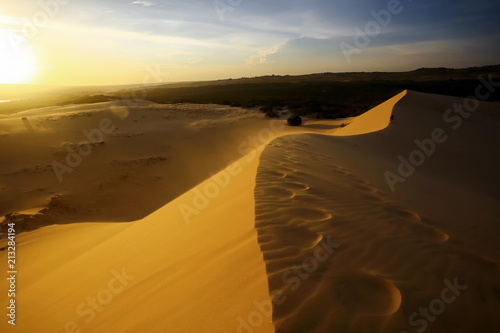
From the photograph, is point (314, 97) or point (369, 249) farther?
point (314, 97)

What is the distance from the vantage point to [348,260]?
209cm

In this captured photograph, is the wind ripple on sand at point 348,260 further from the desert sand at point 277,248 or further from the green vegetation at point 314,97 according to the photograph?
the green vegetation at point 314,97

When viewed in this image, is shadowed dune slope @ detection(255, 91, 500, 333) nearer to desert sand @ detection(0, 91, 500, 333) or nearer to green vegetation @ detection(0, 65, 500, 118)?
desert sand @ detection(0, 91, 500, 333)

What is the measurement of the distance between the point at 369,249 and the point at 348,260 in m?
0.34

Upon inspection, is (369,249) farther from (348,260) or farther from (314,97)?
(314,97)

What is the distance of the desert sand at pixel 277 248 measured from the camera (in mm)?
1701

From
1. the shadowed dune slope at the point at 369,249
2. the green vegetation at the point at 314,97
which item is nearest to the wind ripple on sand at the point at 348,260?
the shadowed dune slope at the point at 369,249

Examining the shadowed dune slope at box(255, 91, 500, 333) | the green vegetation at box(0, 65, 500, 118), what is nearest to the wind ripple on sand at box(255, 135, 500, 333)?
the shadowed dune slope at box(255, 91, 500, 333)

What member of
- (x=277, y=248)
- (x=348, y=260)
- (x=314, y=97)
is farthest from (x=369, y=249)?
(x=314, y=97)


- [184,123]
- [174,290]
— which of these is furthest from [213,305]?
[184,123]

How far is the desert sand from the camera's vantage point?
1.70m

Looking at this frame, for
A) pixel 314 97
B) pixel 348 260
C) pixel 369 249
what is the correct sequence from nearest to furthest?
pixel 348 260, pixel 369 249, pixel 314 97

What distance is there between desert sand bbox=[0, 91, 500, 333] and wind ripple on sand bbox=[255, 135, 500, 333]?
0.01 metres

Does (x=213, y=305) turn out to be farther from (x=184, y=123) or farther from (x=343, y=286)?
(x=184, y=123)
